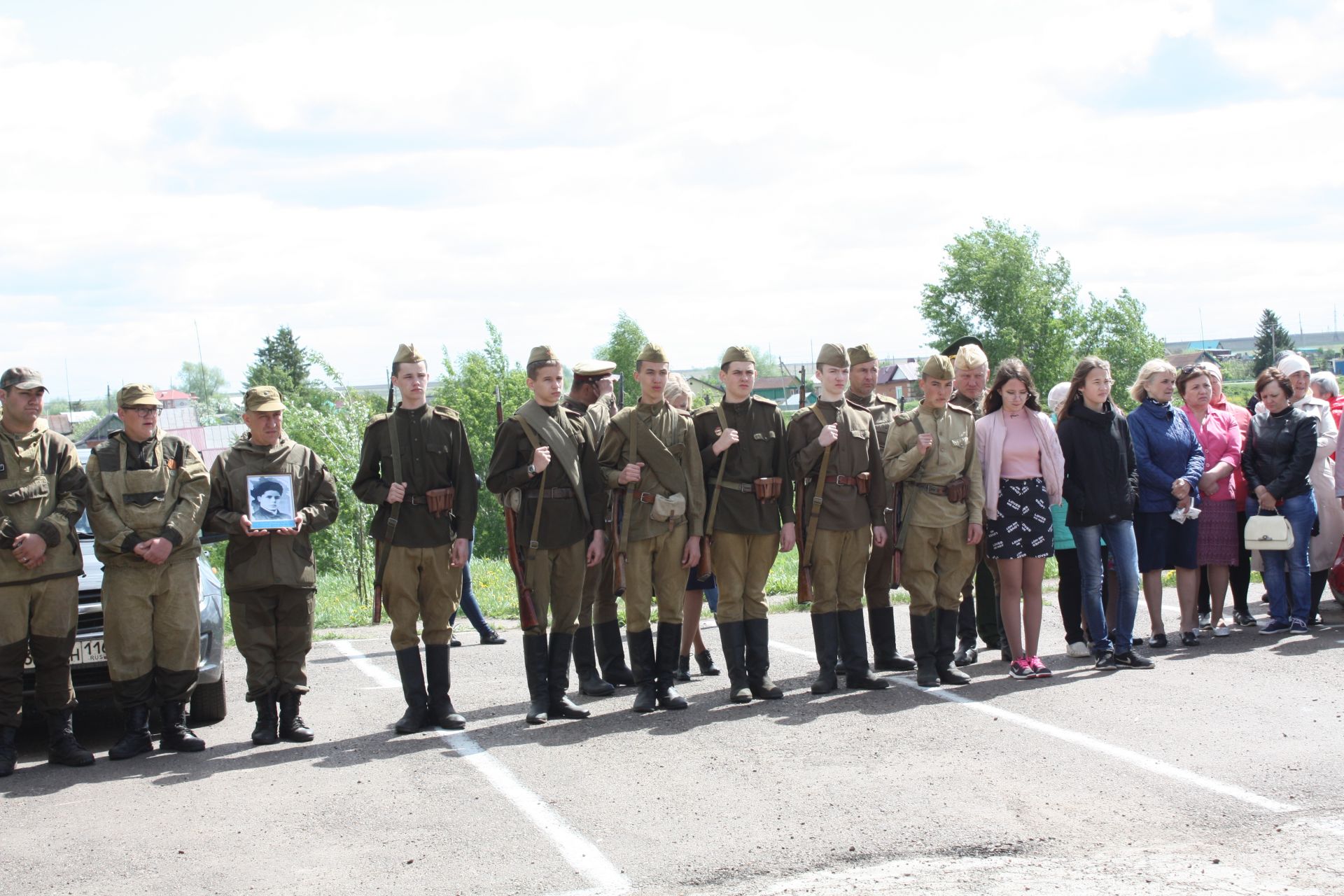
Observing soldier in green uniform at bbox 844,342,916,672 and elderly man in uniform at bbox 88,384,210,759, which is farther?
soldier in green uniform at bbox 844,342,916,672

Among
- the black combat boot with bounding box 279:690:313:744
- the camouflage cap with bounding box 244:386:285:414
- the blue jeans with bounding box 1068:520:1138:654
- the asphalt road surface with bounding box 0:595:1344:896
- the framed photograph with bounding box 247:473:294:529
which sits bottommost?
the asphalt road surface with bounding box 0:595:1344:896

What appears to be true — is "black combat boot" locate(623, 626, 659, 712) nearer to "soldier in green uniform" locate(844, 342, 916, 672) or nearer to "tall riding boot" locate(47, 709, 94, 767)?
"soldier in green uniform" locate(844, 342, 916, 672)

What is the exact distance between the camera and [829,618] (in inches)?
327

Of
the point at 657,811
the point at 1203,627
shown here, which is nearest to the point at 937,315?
the point at 1203,627

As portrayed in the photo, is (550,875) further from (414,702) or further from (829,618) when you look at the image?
(829,618)

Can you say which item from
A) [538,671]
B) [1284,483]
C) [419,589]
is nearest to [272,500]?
[419,589]

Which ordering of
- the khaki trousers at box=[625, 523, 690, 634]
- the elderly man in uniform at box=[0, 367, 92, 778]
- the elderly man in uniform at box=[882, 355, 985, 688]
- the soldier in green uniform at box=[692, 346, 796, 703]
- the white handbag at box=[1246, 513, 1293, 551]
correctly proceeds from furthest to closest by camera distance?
the white handbag at box=[1246, 513, 1293, 551] → the elderly man in uniform at box=[882, 355, 985, 688] → the soldier in green uniform at box=[692, 346, 796, 703] → the khaki trousers at box=[625, 523, 690, 634] → the elderly man in uniform at box=[0, 367, 92, 778]

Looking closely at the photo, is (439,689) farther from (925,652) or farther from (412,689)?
(925,652)

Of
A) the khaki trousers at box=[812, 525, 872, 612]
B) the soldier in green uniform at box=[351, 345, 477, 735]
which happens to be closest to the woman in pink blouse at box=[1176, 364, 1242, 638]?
the khaki trousers at box=[812, 525, 872, 612]

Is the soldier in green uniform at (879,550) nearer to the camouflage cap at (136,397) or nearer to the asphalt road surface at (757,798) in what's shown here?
the asphalt road surface at (757,798)

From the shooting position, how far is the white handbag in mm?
9680

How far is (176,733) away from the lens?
7.36 metres

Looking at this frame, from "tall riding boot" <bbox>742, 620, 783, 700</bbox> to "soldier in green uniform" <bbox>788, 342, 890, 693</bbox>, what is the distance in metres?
0.33

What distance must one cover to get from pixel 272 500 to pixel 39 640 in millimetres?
1448
